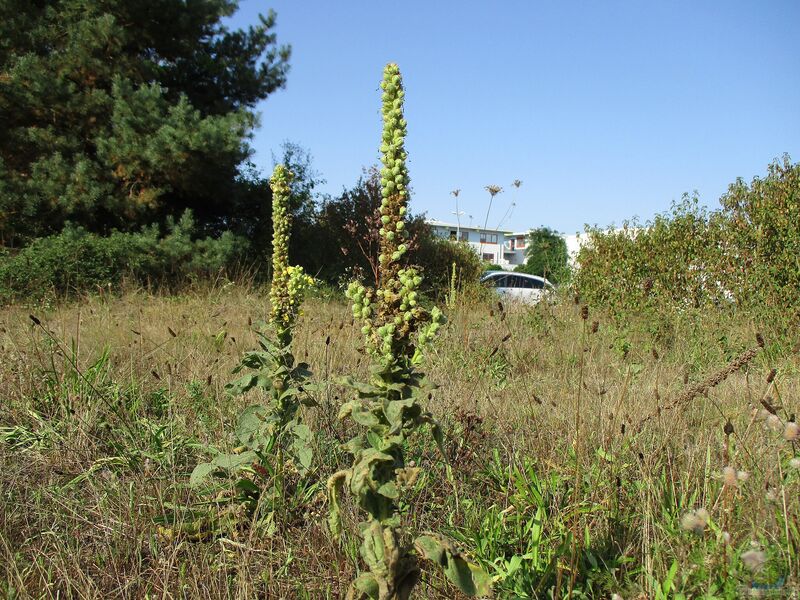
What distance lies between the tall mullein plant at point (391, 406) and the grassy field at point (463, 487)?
0.54m

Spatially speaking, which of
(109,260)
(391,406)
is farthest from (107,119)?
(391,406)

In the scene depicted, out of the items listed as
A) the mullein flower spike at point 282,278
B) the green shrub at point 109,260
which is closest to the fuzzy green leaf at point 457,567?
the mullein flower spike at point 282,278

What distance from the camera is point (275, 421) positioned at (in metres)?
2.58

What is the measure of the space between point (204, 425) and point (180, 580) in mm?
1261

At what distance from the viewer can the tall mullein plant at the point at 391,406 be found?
1.44 metres

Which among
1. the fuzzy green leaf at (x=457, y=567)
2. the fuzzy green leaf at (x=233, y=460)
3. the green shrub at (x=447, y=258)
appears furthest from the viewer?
the green shrub at (x=447, y=258)

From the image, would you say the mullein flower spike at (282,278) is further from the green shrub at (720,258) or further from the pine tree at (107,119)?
the pine tree at (107,119)

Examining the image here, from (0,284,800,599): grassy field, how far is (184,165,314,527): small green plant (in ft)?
0.35

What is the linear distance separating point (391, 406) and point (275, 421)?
1.26 m

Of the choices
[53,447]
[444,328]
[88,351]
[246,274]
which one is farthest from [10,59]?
[53,447]

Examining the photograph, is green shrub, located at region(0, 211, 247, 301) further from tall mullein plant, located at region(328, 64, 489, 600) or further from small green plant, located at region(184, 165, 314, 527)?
A: tall mullein plant, located at region(328, 64, 489, 600)

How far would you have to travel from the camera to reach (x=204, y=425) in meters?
3.13

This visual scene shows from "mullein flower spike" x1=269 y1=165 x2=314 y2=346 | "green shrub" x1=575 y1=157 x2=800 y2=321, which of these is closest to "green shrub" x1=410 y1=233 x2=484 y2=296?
"green shrub" x1=575 y1=157 x2=800 y2=321

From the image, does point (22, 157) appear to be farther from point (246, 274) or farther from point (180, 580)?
point (180, 580)
